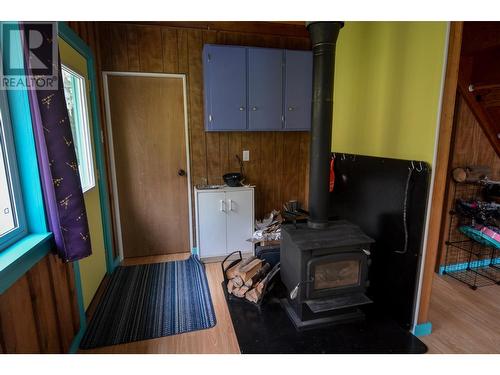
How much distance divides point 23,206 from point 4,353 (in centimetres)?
68

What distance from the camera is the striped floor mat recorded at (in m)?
1.97

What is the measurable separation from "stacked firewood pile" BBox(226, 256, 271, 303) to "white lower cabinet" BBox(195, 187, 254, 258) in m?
0.54

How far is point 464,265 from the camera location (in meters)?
2.87

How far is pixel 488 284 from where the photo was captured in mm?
2592

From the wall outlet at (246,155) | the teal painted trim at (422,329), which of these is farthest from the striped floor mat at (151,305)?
the teal painted trim at (422,329)

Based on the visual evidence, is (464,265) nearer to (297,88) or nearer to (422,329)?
(422,329)

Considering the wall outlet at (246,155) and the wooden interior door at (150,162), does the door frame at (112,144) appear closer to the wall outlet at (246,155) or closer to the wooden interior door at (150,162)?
the wooden interior door at (150,162)

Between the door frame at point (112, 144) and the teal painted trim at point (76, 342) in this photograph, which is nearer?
the teal painted trim at point (76, 342)

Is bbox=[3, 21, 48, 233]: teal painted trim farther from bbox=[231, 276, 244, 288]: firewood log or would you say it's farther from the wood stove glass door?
the wood stove glass door

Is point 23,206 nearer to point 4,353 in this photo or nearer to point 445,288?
point 4,353

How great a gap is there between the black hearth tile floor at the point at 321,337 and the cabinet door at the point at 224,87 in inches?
71.4

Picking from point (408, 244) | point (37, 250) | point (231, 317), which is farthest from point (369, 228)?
point (37, 250)

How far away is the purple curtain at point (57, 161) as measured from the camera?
1.38m
